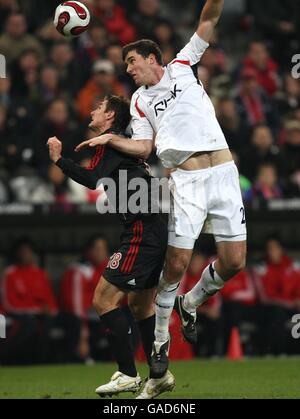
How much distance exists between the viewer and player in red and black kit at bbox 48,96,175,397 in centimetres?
867

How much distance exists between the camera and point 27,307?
45.7 feet

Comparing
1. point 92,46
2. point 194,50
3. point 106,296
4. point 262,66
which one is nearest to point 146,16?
point 92,46

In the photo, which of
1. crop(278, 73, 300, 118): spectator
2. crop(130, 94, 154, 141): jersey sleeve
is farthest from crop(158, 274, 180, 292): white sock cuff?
crop(278, 73, 300, 118): spectator

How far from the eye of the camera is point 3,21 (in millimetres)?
16203

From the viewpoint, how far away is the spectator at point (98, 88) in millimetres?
15180

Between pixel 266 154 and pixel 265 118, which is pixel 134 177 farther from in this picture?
pixel 265 118

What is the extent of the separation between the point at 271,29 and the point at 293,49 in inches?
22.5

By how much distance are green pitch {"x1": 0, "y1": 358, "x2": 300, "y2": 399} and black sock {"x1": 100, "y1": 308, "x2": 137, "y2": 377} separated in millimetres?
480

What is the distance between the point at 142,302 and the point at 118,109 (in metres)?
1.48

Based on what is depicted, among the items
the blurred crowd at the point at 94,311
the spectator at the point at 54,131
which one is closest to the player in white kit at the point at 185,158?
the blurred crowd at the point at 94,311

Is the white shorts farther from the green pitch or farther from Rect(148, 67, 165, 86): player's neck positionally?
the green pitch

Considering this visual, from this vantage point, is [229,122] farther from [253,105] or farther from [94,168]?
[94,168]

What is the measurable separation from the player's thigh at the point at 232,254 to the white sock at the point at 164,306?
42 cm

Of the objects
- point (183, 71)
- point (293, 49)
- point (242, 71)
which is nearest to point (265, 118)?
point (242, 71)
